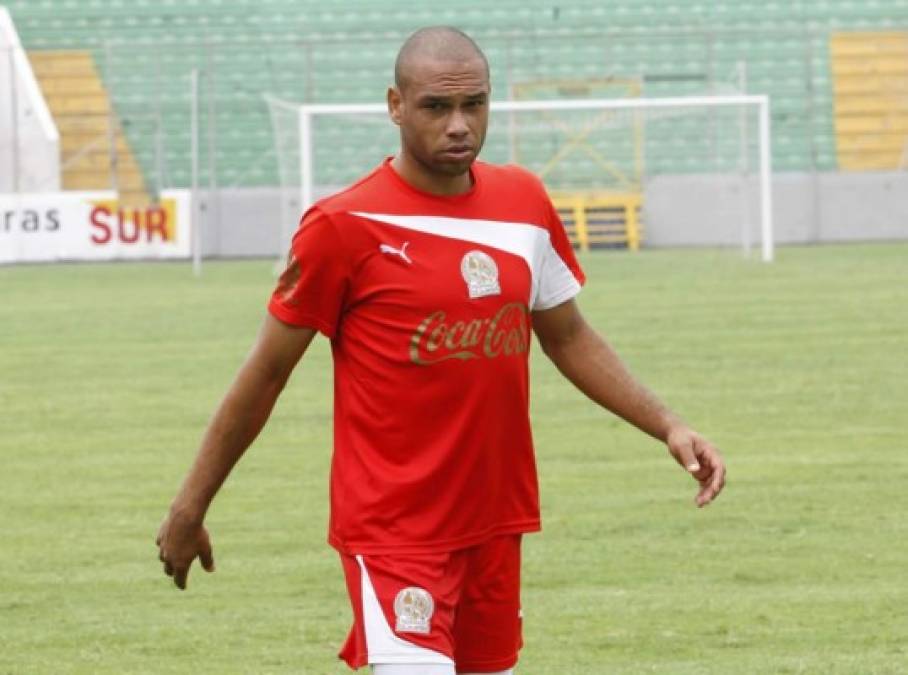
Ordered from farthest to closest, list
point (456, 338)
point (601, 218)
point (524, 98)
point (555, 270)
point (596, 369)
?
point (524, 98) < point (601, 218) < point (596, 369) < point (555, 270) < point (456, 338)

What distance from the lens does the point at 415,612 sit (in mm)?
4289

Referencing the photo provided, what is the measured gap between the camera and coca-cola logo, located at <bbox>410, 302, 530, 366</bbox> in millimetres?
4332

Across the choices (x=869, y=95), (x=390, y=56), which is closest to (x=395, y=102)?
(x=390, y=56)

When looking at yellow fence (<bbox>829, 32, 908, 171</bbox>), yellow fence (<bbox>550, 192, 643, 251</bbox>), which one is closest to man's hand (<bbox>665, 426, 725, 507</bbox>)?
yellow fence (<bbox>550, 192, 643, 251</bbox>)

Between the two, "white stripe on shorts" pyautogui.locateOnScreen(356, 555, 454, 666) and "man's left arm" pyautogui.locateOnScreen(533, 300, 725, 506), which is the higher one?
"man's left arm" pyautogui.locateOnScreen(533, 300, 725, 506)

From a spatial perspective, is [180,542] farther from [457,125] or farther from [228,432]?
[457,125]

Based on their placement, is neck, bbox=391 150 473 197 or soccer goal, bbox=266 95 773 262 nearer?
neck, bbox=391 150 473 197

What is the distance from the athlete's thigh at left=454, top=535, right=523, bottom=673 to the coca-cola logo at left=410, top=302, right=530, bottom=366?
1.28 ft

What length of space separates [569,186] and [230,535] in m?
24.7

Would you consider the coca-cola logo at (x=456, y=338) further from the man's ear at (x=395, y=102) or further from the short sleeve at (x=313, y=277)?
the man's ear at (x=395, y=102)

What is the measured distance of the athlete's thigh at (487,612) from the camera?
4445 mm

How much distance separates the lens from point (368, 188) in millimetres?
4387

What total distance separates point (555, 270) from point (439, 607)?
791mm

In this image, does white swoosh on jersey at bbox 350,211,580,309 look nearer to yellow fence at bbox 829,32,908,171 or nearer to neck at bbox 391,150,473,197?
neck at bbox 391,150,473,197
